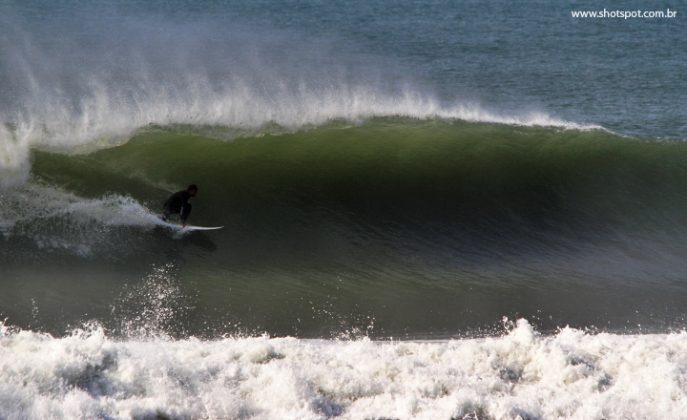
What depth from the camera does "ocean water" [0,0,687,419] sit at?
752 cm

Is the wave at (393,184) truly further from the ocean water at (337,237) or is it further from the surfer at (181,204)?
the surfer at (181,204)

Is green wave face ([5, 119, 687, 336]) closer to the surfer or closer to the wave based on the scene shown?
the wave

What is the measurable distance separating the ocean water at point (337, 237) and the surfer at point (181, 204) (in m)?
0.31

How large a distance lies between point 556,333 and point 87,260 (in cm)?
581

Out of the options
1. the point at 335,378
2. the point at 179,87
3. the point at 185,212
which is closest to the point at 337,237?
the point at 185,212

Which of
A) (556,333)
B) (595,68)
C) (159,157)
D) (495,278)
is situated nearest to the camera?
(556,333)

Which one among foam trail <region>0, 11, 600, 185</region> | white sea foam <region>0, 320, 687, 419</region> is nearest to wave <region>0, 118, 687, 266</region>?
foam trail <region>0, 11, 600, 185</region>

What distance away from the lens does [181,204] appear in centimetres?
1051

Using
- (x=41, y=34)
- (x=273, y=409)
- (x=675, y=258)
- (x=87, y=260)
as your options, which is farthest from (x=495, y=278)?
(x=41, y=34)

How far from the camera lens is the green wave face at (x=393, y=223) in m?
9.56

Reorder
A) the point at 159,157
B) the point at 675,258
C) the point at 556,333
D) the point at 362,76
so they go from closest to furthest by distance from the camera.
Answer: the point at 556,333 < the point at 675,258 < the point at 159,157 < the point at 362,76

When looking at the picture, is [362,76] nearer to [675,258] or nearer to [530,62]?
[530,62]

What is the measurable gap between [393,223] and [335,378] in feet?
13.5

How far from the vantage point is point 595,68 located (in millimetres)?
19219
